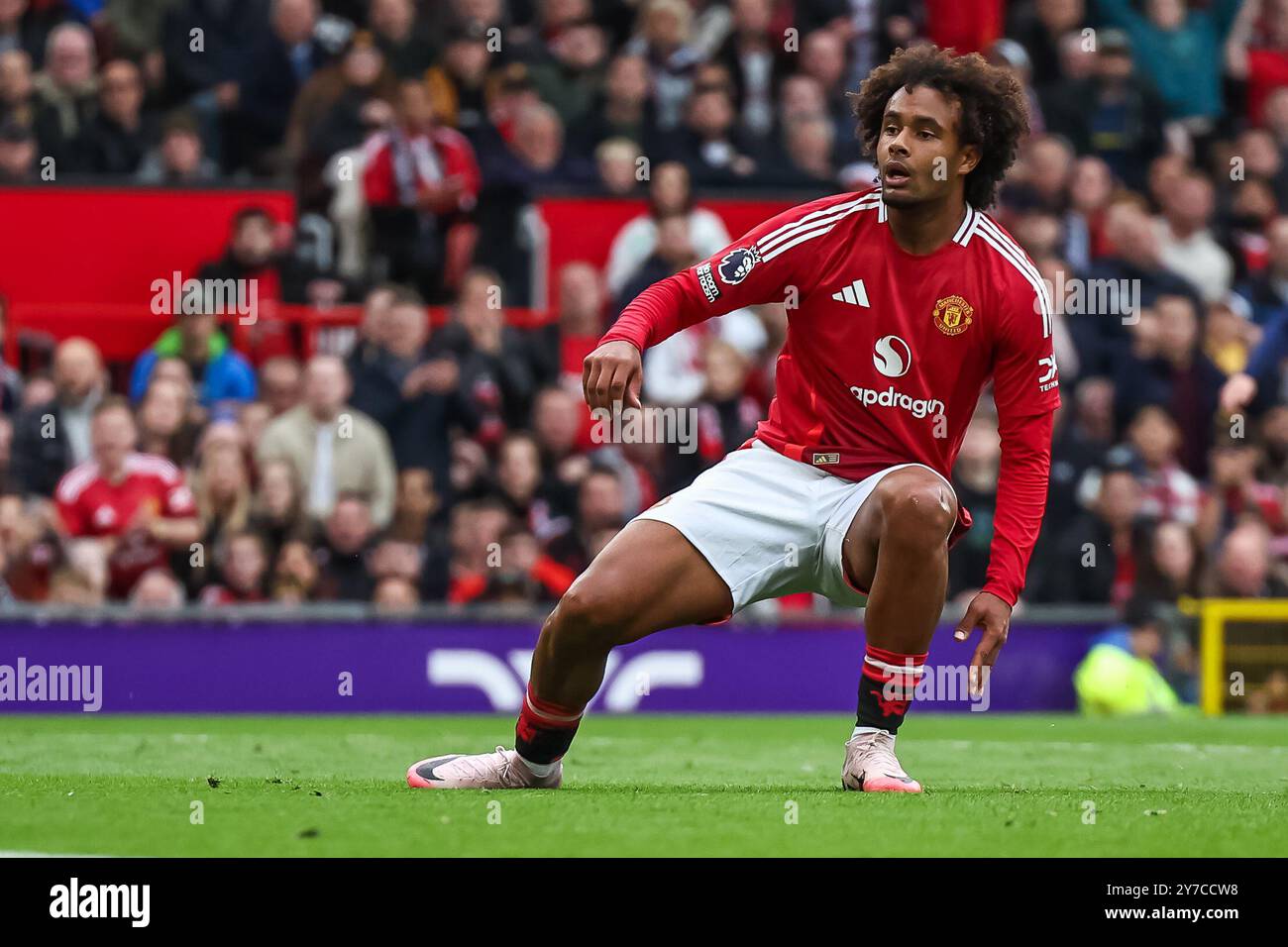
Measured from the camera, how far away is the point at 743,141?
573 inches

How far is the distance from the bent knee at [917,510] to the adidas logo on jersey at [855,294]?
1.96ft

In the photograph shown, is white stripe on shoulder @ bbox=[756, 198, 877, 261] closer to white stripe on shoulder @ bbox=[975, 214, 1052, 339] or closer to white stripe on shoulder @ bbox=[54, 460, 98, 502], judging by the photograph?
white stripe on shoulder @ bbox=[975, 214, 1052, 339]

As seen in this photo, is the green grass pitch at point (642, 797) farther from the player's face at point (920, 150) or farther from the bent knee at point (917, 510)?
the player's face at point (920, 150)

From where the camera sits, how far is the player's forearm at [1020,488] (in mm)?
6426

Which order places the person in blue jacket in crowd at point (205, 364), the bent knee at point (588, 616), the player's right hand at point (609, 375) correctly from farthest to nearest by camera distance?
the person in blue jacket in crowd at point (205, 364) → the bent knee at point (588, 616) → the player's right hand at point (609, 375)

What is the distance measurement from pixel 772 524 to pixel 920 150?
1.16 metres

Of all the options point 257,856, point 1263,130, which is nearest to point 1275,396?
point 1263,130

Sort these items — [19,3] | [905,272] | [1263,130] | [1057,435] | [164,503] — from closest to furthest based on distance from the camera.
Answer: [905,272] → [164,503] → [1057,435] → [19,3] → [1263,130]

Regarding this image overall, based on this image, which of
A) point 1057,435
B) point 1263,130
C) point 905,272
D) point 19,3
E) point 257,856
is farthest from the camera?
point 1263,130

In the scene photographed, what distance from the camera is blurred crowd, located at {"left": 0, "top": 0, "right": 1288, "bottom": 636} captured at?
38.6 feet

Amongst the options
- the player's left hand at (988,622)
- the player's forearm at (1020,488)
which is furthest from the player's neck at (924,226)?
the player's left hand at (988,622)

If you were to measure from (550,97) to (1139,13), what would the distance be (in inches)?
175

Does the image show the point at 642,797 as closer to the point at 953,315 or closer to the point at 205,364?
the point at 953,315

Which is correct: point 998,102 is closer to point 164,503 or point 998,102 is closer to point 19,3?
point 164,503
